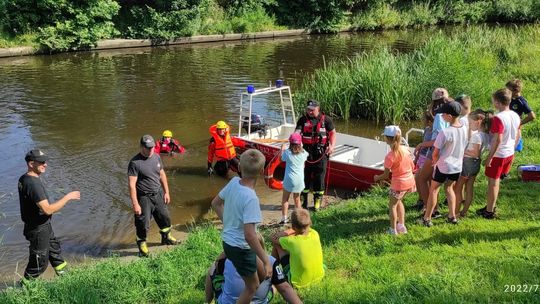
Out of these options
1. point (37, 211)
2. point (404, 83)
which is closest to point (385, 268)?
point (37, 211)

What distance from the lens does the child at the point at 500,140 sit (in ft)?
20.3

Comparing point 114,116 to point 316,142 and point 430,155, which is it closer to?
point 316,142

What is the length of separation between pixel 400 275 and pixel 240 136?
6933 mm

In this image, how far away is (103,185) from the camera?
1057 centimetres

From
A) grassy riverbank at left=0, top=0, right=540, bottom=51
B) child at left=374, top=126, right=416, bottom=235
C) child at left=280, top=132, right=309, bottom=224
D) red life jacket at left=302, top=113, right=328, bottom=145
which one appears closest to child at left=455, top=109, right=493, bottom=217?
child at left=374, top=126, right=416, bottom=235

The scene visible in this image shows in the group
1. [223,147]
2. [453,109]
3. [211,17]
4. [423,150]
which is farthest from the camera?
[211,17]

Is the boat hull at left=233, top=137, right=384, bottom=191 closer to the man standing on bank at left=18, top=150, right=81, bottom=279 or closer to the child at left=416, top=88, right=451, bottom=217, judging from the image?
the child at left=416, top=88, right=451, bottom=217

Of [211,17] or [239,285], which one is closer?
[239,285]

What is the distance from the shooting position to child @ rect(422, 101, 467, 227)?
6.00 m

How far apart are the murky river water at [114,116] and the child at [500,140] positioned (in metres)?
4.95

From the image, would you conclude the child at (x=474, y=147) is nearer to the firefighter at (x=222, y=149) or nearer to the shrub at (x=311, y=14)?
the firefighter at (x=222, y=149)

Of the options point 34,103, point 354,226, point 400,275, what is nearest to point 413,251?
point 400,275

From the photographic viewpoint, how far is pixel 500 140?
6246 millimetres

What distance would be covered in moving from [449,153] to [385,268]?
5.47 feet
